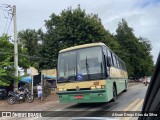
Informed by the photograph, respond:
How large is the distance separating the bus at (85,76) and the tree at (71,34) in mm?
21151

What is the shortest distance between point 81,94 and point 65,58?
207 centimetres

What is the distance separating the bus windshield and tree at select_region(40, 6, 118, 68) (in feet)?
69.1

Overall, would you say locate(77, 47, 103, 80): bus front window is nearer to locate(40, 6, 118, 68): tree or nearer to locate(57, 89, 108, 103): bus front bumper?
locate(57, 89, 108, 103): bus front bumper

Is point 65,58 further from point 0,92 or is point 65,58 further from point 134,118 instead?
point 0,92

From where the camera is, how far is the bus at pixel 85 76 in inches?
573

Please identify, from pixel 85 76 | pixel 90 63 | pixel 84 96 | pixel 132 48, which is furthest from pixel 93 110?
pixel 132 48

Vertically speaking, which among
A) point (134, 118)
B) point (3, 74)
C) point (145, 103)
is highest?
point (3, 74)

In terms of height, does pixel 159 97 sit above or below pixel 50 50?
below

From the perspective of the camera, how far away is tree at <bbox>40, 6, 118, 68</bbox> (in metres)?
36.9

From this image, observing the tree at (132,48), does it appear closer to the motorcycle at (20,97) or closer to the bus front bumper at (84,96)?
the motorcycle at (20,97)

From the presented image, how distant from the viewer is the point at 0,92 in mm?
26859

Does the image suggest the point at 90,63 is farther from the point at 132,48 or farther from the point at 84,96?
the point at 132,48

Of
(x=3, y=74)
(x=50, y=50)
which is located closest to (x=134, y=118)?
(x=3, y=74)

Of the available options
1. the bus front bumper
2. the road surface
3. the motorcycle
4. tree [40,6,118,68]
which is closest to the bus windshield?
the bus front bumper
